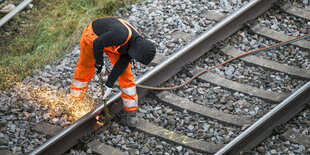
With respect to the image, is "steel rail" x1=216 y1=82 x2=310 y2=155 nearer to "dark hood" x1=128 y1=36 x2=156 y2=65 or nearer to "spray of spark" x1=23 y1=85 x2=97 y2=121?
"dark hood" x1=128 y1=36 x2=156 y2=65

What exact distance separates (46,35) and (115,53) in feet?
7.70

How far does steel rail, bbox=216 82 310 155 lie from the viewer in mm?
5176

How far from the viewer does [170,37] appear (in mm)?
6633

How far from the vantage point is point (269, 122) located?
5.38 m

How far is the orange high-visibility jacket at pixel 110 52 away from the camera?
4.98 m

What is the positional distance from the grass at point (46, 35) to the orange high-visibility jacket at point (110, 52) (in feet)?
3.64

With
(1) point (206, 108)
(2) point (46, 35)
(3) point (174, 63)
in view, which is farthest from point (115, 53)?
(2) point (46, 35)

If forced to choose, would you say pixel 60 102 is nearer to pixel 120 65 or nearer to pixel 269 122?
pixel 120 65

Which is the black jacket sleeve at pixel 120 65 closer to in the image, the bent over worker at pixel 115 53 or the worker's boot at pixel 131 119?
the bent over worker at pixel 115 53

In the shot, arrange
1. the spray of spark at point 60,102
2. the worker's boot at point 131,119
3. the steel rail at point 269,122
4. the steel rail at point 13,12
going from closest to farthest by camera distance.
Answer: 1. the steel rail at point 269,122
2. the worker's boot at point 131,119
3. the spray of spark at point 60,102
4. the steel rail at point 13,12

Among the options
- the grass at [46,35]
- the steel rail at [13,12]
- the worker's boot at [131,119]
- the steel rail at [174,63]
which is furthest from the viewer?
the steel rail at [13,12]

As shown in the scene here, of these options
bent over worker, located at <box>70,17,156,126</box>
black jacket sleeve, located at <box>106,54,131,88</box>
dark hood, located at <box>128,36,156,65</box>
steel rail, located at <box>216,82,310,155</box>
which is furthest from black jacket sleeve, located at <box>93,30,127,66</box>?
steel rail, located at <box>216,82,310,155</box>

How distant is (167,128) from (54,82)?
71.1 inches

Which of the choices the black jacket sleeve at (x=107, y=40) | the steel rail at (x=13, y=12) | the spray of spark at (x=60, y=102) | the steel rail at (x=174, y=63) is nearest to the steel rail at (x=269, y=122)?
the steel rail at (x=174, y=63)
